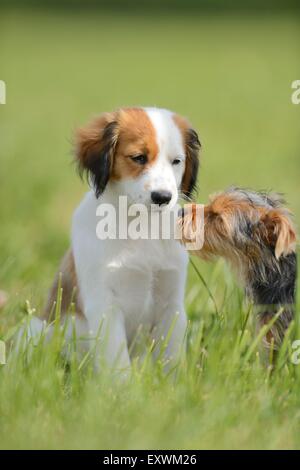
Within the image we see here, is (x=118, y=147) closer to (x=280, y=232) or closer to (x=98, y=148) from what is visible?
(x=98, y=148)

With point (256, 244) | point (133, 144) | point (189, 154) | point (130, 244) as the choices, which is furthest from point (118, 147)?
point (256, 244)

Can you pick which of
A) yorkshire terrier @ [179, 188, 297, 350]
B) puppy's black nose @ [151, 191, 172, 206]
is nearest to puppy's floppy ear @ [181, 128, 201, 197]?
yorkshire terrier @ [179, 188, 297, 350]

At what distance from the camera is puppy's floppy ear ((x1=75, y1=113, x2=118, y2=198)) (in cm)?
436

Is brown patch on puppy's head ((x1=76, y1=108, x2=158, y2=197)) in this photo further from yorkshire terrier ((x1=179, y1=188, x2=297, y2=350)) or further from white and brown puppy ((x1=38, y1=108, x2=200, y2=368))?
yorkshire terrier ((x1=179, y1=188, x2=297, y2=350))

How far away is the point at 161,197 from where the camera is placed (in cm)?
410

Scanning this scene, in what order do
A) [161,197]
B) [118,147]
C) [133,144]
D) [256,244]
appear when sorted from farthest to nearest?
[256,244] → [118,147] → [133,144] → [161,197]

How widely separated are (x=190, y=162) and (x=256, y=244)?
0.53 metres

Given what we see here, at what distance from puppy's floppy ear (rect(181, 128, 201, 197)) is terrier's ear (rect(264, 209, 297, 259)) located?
1.45 feet

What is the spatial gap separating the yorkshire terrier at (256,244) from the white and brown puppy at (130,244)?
0.63 feet

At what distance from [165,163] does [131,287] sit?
68 cm

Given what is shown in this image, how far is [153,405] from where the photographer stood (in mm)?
3711

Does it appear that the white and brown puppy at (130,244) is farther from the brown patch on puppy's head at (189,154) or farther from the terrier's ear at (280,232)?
the terrier's ear at (280,232)

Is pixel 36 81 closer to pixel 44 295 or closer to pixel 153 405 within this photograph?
pixel 44 295

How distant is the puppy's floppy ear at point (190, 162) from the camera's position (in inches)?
176
